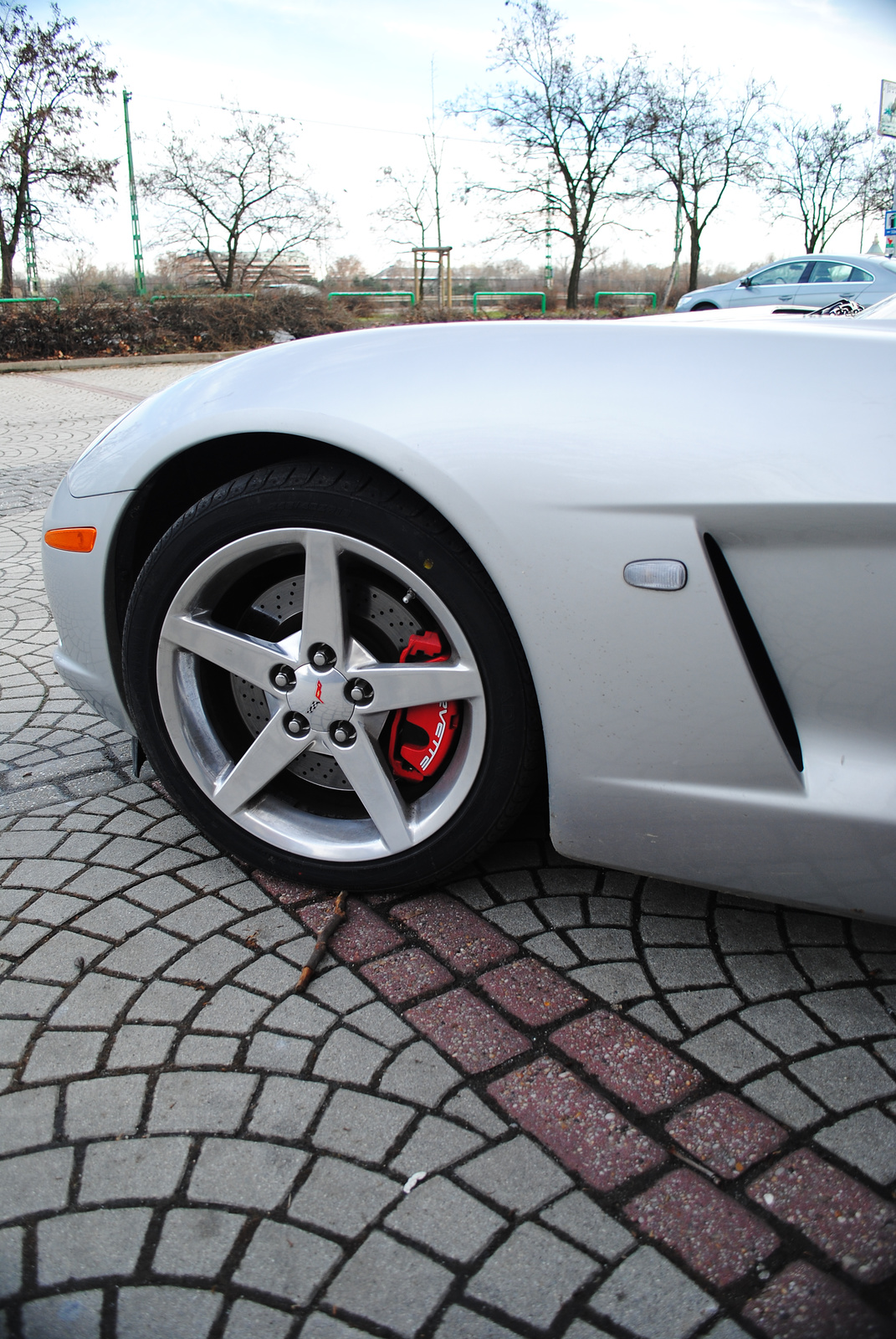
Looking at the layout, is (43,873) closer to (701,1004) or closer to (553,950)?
(553,950)

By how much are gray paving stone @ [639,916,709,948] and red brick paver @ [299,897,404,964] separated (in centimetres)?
50

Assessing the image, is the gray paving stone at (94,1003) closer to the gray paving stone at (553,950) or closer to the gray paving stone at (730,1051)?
the gray paving stone at (553,950)

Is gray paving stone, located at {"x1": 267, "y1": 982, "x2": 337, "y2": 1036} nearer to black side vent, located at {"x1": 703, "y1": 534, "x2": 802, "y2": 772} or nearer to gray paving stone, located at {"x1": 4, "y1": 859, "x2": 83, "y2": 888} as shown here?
gray paving stone, located at {"x1": 4, "y1": 859, "x2": 83, "y2": 888}

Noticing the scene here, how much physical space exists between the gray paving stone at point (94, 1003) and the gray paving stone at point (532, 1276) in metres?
0.81

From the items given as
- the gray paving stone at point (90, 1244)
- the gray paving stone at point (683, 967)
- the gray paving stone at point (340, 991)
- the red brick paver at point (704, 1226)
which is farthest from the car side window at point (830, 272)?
the gray paving stone at point (90, 1244)

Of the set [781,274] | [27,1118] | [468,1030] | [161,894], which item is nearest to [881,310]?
[468,1030]

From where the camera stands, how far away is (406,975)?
1.76m

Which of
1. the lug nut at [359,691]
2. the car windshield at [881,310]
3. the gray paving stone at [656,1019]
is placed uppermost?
the car windshield at [881,310]

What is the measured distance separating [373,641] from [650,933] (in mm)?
812

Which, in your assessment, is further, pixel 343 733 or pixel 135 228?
pixel 135 228

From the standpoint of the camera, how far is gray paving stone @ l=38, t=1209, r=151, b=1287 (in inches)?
48.1

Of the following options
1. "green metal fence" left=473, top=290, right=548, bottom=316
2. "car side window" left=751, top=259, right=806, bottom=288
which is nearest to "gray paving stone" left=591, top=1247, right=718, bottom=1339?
"car side window" left=751, top=259, right=806, bottom=288

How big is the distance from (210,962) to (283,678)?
569 millimetres

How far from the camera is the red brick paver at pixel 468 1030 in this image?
156 cm
